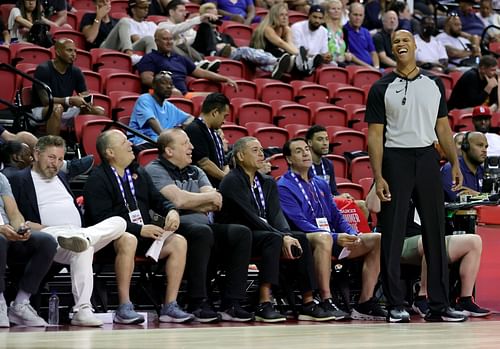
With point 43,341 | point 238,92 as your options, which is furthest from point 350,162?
point 43,341

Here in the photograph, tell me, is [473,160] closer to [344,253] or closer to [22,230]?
[344,253]

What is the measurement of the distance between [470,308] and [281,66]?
202 inches

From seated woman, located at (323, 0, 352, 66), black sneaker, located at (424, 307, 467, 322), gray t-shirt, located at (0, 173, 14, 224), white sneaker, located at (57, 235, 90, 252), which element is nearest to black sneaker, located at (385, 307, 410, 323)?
black sneaker, located at (424, 307, 467, 322)

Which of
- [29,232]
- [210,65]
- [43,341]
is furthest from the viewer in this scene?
[210,65]

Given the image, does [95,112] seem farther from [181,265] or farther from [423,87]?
[423,87]

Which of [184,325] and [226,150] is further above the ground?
[226,150]

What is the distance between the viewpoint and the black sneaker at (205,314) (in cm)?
739

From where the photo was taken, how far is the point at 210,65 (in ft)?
38.5

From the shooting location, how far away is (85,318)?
6938 mm

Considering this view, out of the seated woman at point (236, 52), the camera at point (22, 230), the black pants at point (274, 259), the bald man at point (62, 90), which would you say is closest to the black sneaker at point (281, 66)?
the seated woman at point (236, 52)

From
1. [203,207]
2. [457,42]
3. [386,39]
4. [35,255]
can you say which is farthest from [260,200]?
[457,42]

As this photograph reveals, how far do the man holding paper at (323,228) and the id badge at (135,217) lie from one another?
1226 millimetres

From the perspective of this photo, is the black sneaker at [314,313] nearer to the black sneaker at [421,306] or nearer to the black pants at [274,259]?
the black pants at [274,259]

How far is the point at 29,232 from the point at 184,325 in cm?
112
